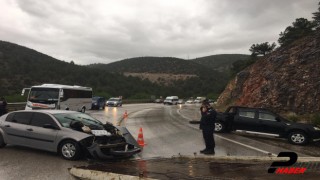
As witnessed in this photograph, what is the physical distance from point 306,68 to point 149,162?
24411mm

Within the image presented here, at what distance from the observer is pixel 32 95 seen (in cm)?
2473

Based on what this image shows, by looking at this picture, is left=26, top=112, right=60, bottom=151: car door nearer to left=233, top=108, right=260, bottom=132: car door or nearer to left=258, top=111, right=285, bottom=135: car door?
left=233, top=108, right=260, bottom=132: car door

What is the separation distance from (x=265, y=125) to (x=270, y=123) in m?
0.25

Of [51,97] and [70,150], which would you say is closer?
[70,150]

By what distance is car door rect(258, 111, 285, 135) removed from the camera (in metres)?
16.5

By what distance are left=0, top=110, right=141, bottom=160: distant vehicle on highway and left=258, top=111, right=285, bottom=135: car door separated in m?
8.02

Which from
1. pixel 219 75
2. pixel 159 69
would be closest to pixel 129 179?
pixel 219 75

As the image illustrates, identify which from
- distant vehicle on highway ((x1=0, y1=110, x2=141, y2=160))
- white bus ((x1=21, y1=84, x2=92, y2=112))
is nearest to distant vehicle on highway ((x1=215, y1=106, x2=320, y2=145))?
distant vehicle on highway ((x1=0, y1=110, x2=141, y2=160))

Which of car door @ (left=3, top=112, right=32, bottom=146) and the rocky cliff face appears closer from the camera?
car door @ (left=3, top=112, right=32, bottom=146)

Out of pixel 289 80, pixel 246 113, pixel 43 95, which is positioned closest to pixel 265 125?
pixel 246 113

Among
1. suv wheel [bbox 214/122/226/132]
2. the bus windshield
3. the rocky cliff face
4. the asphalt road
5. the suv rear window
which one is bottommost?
the asphalt road

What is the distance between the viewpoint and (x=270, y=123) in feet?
55.1

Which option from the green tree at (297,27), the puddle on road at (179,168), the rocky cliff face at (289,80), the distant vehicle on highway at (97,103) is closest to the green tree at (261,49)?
the green tree at (297,27)

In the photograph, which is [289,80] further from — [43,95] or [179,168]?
[179,168]
